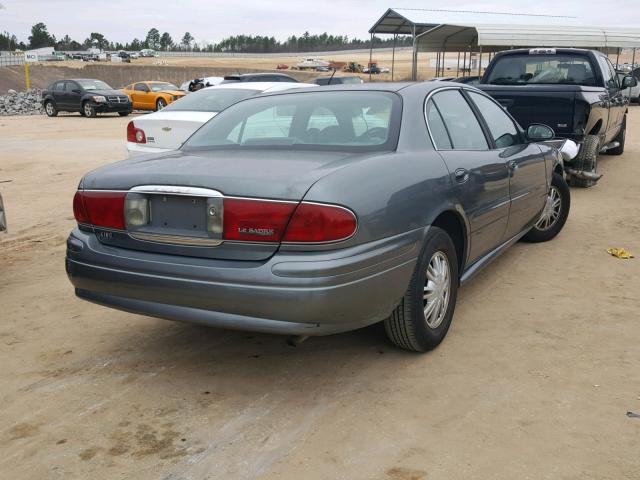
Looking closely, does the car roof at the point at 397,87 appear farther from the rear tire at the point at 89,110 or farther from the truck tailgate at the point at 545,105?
the rear tire at the point at 89,110

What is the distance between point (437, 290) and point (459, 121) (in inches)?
53.3

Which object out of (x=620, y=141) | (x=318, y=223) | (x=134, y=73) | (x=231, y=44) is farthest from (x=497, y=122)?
(x=231, y=44)

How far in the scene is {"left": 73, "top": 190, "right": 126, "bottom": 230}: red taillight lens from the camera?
3.40 meters

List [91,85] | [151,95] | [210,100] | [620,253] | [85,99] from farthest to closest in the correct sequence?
1. [151,95]
2. [91,85]
3. [85,99]
4. [210,100]
5. [620,253]

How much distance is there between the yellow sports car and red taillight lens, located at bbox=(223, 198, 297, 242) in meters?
25.9

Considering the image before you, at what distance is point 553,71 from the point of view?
33.6 feet

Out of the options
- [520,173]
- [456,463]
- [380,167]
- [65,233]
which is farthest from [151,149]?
[456,463]

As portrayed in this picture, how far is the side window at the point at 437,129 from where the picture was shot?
3999 millimetres

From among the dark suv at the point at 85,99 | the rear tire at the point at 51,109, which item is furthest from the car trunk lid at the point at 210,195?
the rear tire at the point at 51,109

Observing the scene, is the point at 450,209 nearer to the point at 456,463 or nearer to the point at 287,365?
the point at 287,365

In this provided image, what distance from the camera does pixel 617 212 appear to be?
7852mm

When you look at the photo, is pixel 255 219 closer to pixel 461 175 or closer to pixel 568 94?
pixel 461 175

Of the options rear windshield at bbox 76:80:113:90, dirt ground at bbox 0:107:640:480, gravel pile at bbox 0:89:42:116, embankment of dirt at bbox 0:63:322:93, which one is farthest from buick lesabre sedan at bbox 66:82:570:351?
embankment of dirt at bbox 0:63:322:93

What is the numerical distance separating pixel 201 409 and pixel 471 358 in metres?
1.55
